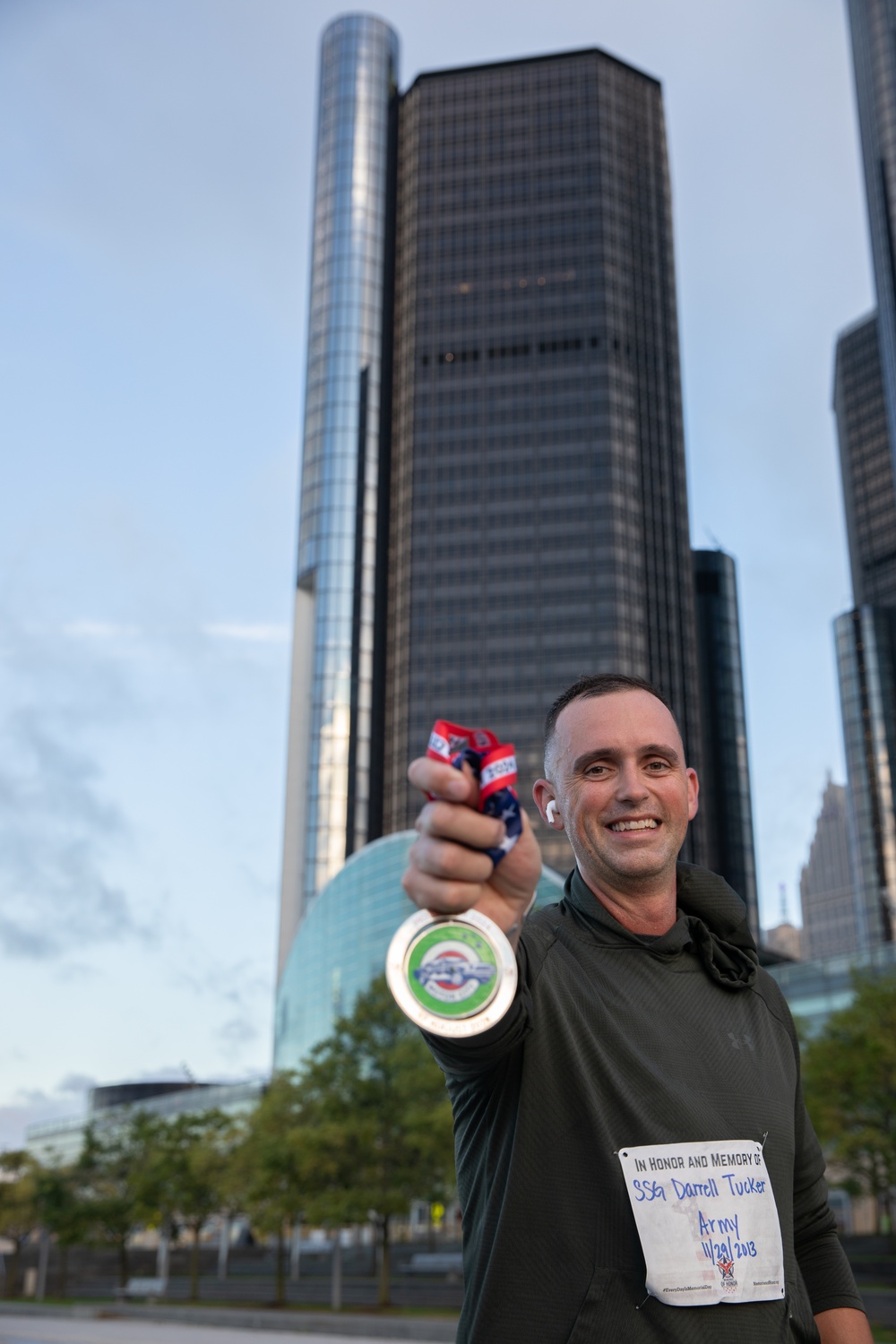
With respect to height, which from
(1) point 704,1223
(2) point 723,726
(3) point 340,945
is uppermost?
(2) point 723,726

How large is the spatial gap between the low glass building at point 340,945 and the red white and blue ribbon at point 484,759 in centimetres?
8475

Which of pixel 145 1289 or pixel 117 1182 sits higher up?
pixel 117 1182

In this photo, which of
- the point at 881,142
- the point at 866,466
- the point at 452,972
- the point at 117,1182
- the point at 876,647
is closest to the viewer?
the point at 452,972

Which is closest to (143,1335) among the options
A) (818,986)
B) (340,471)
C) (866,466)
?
(818,986)

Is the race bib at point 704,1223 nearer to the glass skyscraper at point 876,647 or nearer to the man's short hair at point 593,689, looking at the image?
the man's short hair at point 593,689

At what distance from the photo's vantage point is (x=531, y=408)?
139m

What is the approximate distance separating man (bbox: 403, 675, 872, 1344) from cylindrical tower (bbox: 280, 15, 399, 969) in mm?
124290

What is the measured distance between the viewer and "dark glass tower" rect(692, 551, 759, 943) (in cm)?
14500

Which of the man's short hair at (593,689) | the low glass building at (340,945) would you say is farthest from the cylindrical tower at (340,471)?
the man's short hair at (593,689)

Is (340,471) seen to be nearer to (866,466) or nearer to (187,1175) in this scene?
(866,466)

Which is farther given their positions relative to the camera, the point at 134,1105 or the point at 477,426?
the point at 477,426

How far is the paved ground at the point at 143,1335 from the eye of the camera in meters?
24.9

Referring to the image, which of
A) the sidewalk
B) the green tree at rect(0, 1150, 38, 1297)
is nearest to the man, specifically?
the sidewalk

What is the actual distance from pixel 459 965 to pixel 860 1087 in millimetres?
31518
